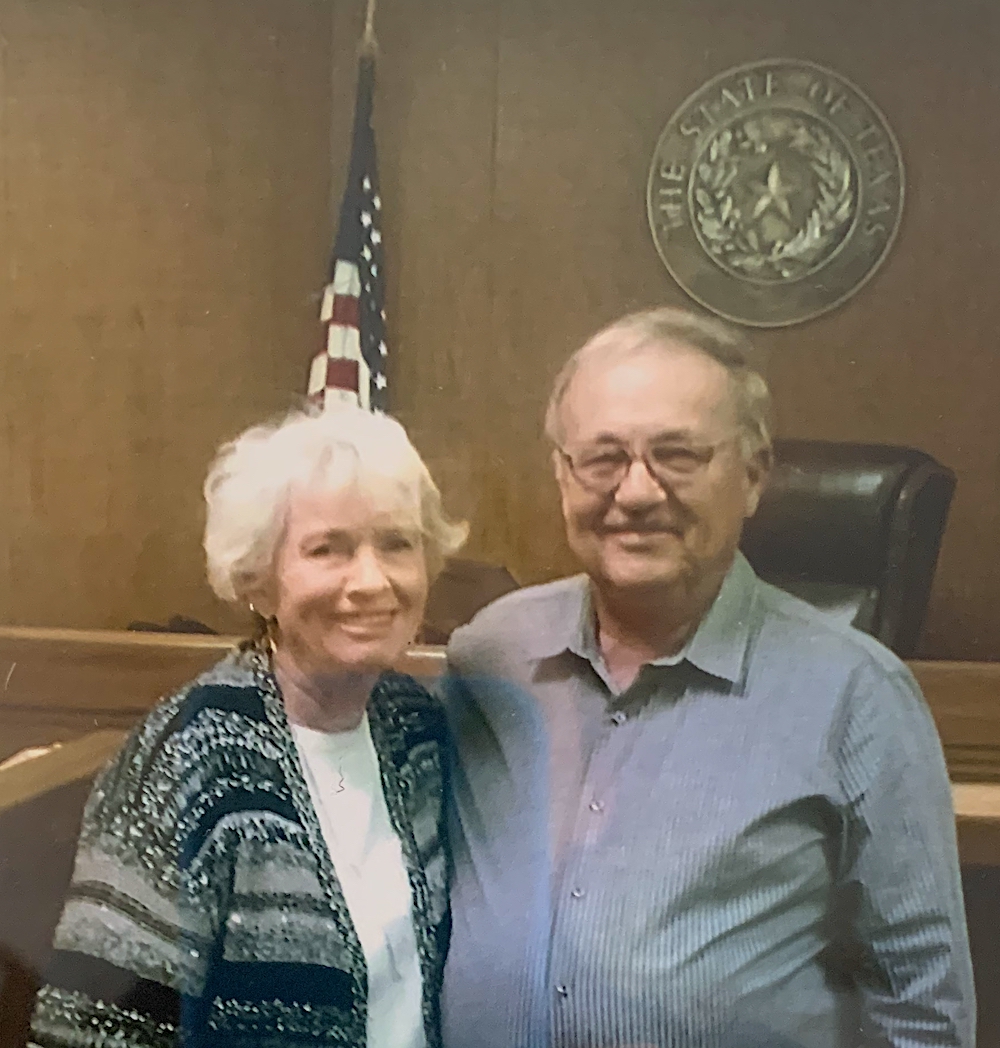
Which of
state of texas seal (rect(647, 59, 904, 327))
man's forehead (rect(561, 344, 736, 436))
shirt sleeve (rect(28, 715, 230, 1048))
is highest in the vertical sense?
state of texas seal (rect(647, 59, 904, 327))

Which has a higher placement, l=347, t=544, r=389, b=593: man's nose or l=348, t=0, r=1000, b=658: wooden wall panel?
l=348, t=0, r=1000, b=658: wooden wall panel

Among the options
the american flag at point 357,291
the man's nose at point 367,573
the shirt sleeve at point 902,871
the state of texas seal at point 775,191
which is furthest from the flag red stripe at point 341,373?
the shirt sleeve at point 902,871

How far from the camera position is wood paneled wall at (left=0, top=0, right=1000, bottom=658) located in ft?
2.27

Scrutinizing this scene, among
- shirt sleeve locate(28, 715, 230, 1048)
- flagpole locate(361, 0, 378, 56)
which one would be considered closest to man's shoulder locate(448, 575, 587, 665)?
shirt sleeve locate(28, 715, 230, 1048)

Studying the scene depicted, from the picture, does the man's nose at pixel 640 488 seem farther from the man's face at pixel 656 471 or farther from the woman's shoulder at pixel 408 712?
the woman's shoulder at pixel 408 712

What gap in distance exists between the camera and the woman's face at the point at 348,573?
685 millimetres

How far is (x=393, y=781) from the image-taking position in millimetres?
741

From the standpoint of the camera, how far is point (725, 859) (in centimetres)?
68

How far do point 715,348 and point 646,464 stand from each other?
96mm

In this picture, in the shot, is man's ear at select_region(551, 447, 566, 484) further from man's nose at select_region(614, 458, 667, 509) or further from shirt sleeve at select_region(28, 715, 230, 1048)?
shirt sleeve at select_region(28, 715, 230, 1048)

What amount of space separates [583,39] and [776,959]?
645 mm

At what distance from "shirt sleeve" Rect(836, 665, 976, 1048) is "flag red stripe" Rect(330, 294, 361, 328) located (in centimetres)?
43

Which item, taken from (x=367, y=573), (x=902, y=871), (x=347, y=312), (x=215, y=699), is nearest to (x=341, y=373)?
(x=347, y=312)

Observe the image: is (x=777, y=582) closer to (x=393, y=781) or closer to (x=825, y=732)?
(x=825, y=732)
